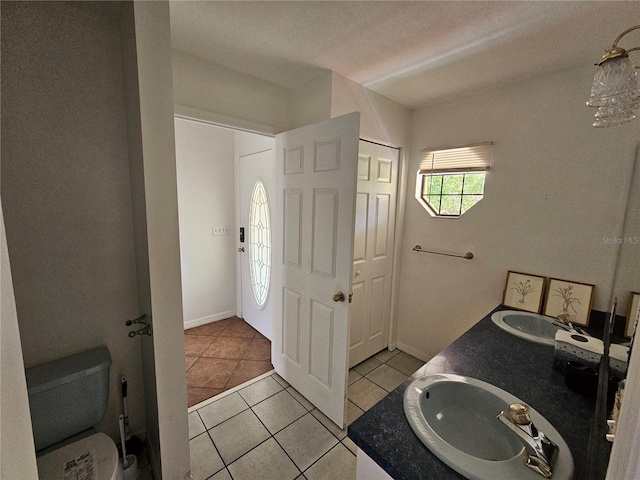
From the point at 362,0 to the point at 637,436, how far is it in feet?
4.84

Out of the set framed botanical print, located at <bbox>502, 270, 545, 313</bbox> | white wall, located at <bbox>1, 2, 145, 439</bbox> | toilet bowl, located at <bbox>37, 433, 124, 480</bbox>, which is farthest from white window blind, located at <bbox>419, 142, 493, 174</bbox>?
toilet bowl, located at <bbox>37, 433, 124, 480</bbox>

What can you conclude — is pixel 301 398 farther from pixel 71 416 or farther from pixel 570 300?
pixel 570 300

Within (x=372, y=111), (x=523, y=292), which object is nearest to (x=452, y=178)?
(x=372, y=111)

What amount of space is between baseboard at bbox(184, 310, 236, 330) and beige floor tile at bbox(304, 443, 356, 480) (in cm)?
207

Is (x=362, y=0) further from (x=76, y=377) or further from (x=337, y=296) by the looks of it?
(x=76, y=377)

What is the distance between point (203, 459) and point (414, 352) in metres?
1.88

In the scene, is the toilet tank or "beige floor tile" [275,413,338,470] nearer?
the toilet tank

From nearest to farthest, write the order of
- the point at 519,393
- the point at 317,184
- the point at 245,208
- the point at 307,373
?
the point at 519,393, the point at 317,184, the point at 307,373, the point at 245,208

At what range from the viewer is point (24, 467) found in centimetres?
30

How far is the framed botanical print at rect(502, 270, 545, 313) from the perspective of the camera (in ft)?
5.60

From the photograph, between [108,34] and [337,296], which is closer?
[108,34]

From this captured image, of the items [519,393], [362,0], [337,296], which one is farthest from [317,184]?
[519,393]

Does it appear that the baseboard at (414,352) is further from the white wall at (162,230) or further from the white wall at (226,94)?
the white wall at (226,94)

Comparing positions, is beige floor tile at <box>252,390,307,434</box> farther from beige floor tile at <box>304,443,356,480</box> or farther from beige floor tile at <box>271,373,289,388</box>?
beige floor tile at <box>304,443,356,480</box>
